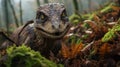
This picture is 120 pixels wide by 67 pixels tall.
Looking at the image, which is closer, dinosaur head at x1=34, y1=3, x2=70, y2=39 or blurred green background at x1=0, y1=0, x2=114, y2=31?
dinosaur head at x1=34, y1=3, x2=70, y2=39

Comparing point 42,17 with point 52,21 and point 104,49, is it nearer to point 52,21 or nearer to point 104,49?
point 52,21

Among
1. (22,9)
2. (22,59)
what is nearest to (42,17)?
(22,59)

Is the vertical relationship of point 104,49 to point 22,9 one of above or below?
above

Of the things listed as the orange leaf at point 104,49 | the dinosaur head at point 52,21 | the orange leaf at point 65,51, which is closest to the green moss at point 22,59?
the dinosaur head at point 52,21

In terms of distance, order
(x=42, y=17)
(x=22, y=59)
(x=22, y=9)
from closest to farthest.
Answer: (x=22, y=59)
(x=42, y=17)
(x=22, y=9)

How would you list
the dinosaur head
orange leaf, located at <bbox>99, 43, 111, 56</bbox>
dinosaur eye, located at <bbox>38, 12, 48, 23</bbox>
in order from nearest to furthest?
the dinosaur head
dinosaur eye, located at <bbox>38, 12, 48, 23</bbox>
orange leaf, located at <bbox>99, 43, 111, 56</bbox>

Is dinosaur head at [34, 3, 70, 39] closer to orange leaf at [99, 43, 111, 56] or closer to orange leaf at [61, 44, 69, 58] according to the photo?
orange leaf at [61, 44, 69, 58]

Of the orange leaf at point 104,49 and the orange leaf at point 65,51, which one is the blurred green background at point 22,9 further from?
the orange leaf at point 104,49

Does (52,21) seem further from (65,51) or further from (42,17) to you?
(65,51)

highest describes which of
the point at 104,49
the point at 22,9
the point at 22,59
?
the point at 22,59

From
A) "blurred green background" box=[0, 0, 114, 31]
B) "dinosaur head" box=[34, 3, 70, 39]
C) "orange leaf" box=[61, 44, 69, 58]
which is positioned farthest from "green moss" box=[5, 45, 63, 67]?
"blurred green background" box=[0, 0, 114, 31]

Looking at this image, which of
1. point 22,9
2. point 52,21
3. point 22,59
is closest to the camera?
point 22,59

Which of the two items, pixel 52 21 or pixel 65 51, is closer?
pixel 52 21
